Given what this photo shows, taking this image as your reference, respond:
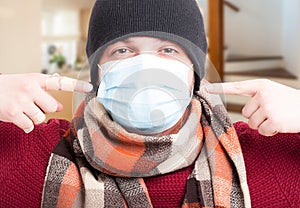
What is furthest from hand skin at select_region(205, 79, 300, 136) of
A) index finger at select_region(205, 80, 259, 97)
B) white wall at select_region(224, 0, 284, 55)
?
white wall at select_region(224, 0, 284, 55)

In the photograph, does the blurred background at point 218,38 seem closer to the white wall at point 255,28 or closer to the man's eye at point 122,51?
the white wall at point 255,28

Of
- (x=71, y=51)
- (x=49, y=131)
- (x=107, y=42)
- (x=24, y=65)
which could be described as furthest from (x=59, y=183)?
(x=71, y=51)

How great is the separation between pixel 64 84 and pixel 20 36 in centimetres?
144

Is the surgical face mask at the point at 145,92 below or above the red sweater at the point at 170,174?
above

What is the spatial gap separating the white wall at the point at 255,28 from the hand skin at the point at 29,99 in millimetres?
3552

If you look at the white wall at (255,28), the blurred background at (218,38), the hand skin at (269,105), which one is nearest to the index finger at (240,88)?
the hand skin at (269,105)

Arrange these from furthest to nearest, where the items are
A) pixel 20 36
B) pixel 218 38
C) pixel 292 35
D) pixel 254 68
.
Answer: pixel 254 68 → pixel 292 35 → pixel 218 38 → pixel 20 36

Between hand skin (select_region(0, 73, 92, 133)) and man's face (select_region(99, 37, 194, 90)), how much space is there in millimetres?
56

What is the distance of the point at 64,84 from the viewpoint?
0.56 m

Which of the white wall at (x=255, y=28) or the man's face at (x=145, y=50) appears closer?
the man's face at (x=145, y=50)

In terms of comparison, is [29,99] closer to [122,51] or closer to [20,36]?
[122,51]

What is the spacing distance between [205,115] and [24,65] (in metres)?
1.43

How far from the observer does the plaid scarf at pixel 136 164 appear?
0.58 metres

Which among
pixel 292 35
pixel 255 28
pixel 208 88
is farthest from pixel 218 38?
pixel 208 88
